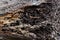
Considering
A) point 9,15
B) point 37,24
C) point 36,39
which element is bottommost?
→ point 36,39

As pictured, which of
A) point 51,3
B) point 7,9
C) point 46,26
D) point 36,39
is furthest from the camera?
point 51,3

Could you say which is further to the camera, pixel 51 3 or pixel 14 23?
pixel 51 3

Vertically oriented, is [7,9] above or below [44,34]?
above

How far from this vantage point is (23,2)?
2330 millimetres

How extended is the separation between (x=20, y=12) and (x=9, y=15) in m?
0.14

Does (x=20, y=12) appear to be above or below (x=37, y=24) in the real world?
above

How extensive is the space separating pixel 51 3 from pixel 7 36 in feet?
2.66

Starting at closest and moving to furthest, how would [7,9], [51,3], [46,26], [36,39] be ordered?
1. [36,39]
2. [46,26]
3. [7,9]
4. [51,3]

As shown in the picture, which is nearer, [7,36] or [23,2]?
[7,36]

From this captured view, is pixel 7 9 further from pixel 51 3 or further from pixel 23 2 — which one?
pixel 51 3

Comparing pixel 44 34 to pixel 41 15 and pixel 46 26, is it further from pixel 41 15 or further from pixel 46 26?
pixel 41 15

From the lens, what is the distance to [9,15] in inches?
84.2

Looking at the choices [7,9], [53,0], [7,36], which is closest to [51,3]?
[53,0]

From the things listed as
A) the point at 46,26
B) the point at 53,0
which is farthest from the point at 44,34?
the point at 53,0
